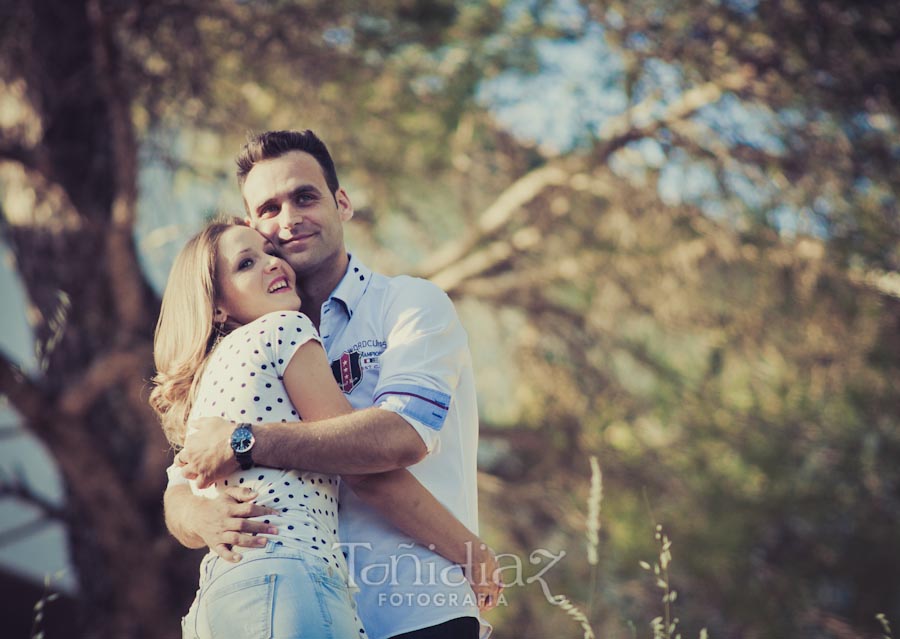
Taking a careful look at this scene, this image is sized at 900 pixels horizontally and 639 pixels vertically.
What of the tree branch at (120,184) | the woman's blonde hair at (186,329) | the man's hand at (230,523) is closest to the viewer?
the man's hand at (230,523)

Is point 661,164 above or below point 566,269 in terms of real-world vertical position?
above

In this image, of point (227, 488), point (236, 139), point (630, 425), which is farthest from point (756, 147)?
point (227, 488)

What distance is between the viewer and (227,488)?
6.51ft

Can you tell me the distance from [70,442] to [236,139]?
82.0 inches

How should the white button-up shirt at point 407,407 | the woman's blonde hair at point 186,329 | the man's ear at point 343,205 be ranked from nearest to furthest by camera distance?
1. the white button-up shirt at point 407,407
2. the woman's blonde hair at point 186,329
3. the man's ear at point 343,205

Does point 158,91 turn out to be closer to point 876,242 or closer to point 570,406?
point 570,406

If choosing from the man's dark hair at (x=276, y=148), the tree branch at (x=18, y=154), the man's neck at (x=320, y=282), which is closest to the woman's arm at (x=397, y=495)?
the man's neck at (x=320, y=282)

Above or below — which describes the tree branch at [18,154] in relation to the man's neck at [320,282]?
below

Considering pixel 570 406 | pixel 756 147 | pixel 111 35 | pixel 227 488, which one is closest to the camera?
pixel 227 488

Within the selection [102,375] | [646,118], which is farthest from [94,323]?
[646,118]

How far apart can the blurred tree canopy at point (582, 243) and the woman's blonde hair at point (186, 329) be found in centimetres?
322

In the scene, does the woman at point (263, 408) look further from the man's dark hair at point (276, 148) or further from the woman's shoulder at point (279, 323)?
the man's dark hair at point (276, 148)

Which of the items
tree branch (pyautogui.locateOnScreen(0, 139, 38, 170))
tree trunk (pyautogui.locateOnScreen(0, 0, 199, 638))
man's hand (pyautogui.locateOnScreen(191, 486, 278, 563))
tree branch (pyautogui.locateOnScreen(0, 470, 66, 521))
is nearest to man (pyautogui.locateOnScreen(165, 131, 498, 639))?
man's hand (pyautogui.locateOnScreen(191, 486, 278, 563))

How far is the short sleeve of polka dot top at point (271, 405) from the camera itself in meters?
1.92
